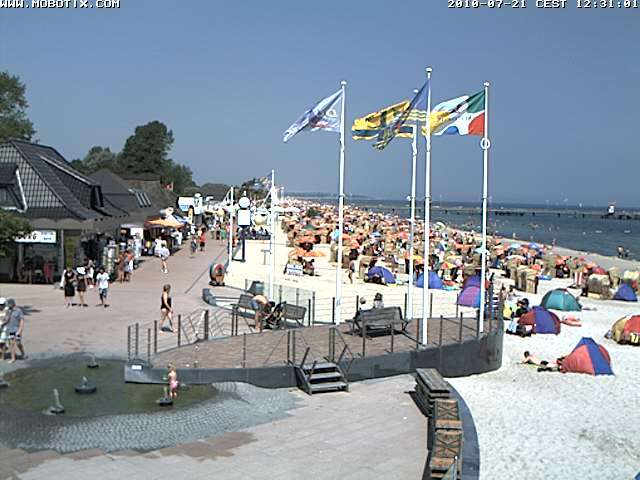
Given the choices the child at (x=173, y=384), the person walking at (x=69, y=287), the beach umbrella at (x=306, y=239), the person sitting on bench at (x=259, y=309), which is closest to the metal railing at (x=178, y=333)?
the person sitting on bench at (x=259, y=309)

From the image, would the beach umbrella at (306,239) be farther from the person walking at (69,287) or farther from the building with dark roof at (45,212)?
the person walking at (69,287)

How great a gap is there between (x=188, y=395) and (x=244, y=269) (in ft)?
71.9

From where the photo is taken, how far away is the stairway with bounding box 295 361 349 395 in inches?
494

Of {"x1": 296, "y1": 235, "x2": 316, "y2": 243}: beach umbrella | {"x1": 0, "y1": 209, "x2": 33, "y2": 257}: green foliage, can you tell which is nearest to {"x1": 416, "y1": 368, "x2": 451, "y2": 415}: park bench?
{"x1": 0, "y1": 209, "x2": 33, "y2": 257}: green foliage

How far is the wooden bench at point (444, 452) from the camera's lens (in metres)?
8.39

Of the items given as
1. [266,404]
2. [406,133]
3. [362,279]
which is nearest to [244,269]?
[362,279]

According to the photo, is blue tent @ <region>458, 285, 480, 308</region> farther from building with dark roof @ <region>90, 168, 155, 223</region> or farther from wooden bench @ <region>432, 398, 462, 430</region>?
building with dark roof @ <region>90, 168, 155, 223</region>

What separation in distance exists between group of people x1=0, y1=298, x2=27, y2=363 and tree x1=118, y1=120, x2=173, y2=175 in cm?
9264

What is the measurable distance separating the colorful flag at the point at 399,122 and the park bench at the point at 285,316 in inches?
176

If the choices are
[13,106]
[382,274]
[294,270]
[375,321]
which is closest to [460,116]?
[375,321]

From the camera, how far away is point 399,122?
16.3m

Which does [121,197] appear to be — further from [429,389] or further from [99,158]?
[99,158]

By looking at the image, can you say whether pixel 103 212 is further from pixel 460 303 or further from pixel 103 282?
pixel 460 303

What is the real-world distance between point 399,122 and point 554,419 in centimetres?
709
